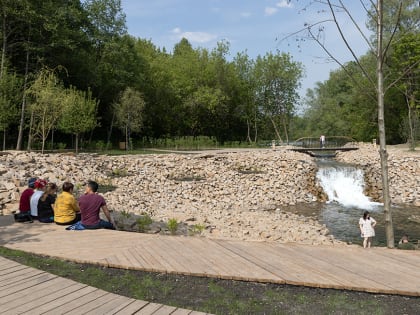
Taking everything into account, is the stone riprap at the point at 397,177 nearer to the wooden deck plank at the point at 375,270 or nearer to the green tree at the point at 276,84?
the wooden deck plank at the point at 375,270

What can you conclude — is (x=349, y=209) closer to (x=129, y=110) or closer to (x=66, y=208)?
(x=66, y=208)

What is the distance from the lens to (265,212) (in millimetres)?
16609

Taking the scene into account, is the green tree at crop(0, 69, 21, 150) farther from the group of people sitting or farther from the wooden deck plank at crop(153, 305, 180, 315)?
the wooden deck plank at crop(153, 305, 180, 315)

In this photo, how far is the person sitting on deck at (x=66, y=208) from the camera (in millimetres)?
7570

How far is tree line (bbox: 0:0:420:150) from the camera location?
27.5 m

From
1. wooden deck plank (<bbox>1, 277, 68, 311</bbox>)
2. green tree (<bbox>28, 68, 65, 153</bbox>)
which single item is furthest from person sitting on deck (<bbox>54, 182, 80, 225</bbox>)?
green tree (<bbox>28, 68, 65, 153</bbox>)

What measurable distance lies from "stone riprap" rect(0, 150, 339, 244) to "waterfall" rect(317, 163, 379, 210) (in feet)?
2.63

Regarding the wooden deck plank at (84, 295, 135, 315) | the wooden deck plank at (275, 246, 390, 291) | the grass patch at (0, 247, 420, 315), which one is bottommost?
the grass patch at (0, 247, 420, 315)

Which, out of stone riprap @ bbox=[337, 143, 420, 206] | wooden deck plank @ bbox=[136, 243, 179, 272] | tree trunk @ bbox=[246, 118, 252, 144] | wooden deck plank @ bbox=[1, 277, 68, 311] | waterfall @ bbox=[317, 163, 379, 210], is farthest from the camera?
tree trunk @ bbox=[246, 118, 252, 144]

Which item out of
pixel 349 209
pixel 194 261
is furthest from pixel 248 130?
pixel 194 261

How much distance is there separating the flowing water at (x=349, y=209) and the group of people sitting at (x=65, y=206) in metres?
9.22

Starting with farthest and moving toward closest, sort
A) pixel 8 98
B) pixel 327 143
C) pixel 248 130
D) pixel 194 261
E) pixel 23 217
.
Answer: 1. pixel 248 130
2. pixel 327 143
3. pixel 8 98
4. pixel 23 217
5. pixel 194 261

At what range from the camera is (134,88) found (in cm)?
4341

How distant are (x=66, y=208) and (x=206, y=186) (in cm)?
1322
